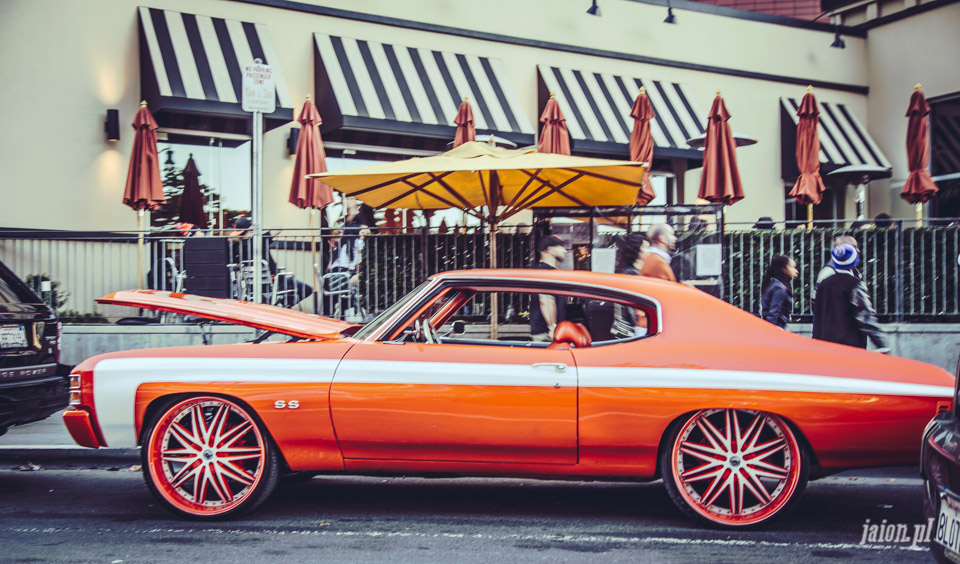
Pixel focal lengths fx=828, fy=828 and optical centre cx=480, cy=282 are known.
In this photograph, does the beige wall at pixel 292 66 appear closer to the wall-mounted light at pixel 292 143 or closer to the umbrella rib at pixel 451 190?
the wall-mounted light at pixel 292 143

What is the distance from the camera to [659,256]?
765 centimetres

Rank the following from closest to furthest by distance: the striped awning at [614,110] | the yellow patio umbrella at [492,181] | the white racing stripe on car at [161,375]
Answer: the white racing stripe on car at [161,375], the yellow patio umbrella at [492,181], the striped awning at [614,110]

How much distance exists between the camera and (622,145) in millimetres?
16391

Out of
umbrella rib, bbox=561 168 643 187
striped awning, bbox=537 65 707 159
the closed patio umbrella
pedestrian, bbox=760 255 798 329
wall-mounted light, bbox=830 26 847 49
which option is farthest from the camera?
wall-mounted light, bbox=830 26 847 49

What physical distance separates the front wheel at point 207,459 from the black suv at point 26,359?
1.46 metres

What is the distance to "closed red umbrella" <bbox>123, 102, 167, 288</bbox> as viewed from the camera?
11922 millimetres

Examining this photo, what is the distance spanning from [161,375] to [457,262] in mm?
6226

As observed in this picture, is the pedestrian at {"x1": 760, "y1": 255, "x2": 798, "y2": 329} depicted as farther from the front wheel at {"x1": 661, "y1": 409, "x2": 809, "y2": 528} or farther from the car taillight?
the car taillight

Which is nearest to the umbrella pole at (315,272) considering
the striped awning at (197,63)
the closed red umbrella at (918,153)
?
the striped awning at (197,63)

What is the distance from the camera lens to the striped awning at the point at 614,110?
643 inches

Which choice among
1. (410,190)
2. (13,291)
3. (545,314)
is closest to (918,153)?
(410,190)

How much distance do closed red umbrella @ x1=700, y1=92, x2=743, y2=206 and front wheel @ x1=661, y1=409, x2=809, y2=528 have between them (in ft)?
25.8

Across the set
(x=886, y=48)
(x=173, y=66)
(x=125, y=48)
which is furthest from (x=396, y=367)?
(x=886, y=48)

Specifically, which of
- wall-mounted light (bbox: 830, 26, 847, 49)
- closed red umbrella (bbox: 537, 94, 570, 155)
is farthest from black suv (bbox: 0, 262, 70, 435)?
wall-mounted light (bbox: 830, 26, 847, 49)
